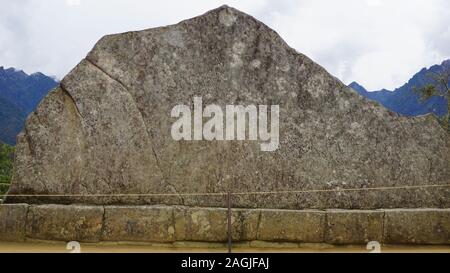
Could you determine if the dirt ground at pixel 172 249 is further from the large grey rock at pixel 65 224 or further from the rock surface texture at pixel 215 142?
the rock surface texture at pixel 215 142

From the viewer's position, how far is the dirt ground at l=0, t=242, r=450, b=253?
5031 mm

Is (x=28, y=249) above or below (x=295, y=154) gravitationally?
below

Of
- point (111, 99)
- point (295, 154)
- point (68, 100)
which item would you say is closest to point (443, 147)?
point (295, 154)

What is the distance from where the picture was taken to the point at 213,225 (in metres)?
5.43

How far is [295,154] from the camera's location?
5879 mm

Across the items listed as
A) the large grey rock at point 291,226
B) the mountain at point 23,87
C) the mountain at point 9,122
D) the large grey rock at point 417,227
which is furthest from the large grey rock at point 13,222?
the mountain at point 23,87

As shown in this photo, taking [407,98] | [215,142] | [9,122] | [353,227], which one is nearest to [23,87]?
[9,122]

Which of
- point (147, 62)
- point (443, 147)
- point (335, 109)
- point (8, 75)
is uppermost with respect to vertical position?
point (8, 75)

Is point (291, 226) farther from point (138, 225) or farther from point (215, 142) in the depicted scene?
point (138, 225)

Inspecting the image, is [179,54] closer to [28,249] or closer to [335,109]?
[335,109]

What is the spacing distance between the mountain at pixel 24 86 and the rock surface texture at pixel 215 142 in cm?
8722

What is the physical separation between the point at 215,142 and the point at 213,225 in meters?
1.06

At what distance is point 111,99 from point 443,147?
4.45m
